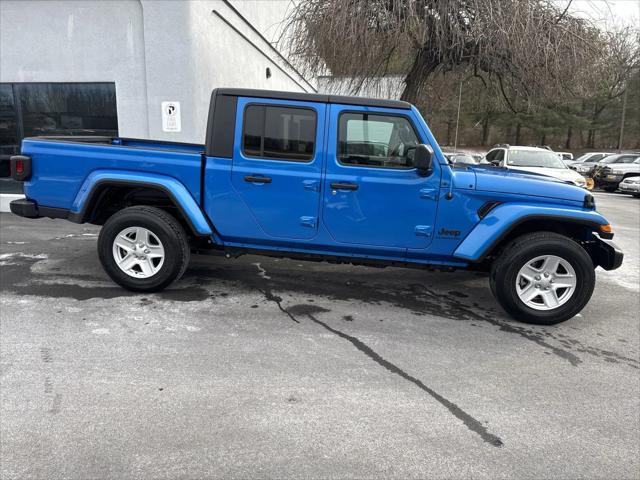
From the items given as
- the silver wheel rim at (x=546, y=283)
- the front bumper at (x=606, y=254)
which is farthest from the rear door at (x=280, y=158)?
the front bumper at (x=606, y=254)

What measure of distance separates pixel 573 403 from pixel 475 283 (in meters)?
2.70

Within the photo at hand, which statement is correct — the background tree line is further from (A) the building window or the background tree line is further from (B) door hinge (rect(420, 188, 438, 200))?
(B) door hinge (rect(420, 188, 438, 200))

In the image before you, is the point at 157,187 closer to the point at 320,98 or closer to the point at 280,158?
the point at 280,158

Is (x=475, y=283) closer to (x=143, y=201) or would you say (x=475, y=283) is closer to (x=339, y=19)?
(x=143, y=201)

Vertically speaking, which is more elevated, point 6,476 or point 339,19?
point 339,19

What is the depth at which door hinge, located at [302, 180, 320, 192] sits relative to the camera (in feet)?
14.2

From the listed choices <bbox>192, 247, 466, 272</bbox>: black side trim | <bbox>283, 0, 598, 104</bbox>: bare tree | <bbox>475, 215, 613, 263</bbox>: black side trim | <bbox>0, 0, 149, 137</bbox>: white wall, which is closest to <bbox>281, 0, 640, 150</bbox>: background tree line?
<bbox>283, 0, 598, 104</bbox>: bare tree

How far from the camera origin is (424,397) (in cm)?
299

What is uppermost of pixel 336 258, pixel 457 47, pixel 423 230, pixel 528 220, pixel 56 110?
pixel 457 47

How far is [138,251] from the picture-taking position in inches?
181

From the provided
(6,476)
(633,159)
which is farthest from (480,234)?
(633,159)

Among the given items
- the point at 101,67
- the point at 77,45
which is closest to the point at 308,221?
the point at 101,67

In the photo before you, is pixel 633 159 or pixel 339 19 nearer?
pixel 339 19

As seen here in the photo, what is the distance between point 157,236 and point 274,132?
5.18 feet
